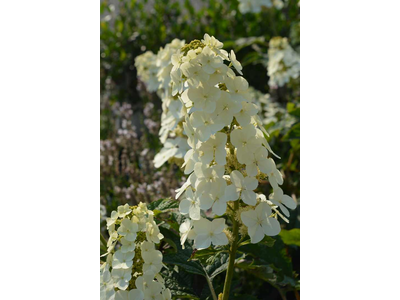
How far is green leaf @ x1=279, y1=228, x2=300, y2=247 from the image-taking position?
1.43 metres

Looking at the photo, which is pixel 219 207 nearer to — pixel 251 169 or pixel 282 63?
pixel 251 169

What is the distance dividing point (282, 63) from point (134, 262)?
5.11 ft

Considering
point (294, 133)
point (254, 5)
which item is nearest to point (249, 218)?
point (294, 133)

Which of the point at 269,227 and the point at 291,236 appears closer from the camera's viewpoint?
the point at 269,227

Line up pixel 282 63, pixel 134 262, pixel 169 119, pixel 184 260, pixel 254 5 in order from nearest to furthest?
pixel 134 262
pixel 184 260
pixel 169 119
pixel 282 63
pixel 254 5

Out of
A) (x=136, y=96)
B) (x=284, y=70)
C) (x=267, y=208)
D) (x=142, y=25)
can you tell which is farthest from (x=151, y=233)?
(x=142, y=25)

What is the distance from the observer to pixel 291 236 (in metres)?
1.44

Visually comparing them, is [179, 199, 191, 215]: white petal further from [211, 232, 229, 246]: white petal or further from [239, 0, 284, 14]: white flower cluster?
[239, 0, 284, 14]: white flower cluster

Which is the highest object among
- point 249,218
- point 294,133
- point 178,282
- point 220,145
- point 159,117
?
point 220,145

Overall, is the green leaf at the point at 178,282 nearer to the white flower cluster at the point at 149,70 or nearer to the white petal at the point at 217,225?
the white petal at the point at 217,225

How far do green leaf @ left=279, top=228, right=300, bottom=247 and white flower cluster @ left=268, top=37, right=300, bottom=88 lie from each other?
0.99m

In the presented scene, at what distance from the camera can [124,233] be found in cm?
92

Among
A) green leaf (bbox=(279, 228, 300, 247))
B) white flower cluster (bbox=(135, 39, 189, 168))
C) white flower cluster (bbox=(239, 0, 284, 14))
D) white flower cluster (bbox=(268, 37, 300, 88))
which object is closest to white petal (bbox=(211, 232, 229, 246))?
white flower cluster (bbox=(135, 39, 189, 168))

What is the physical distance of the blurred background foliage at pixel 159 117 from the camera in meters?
1.36
